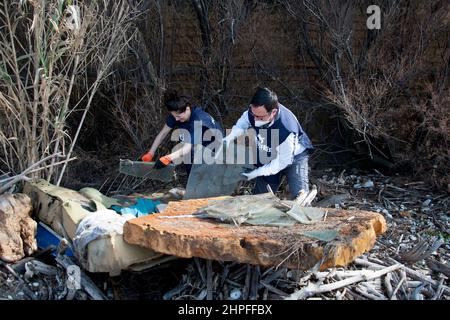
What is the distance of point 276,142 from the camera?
5.16m

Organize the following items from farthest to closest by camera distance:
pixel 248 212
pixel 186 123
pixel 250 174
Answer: pixel 186 123 → pixel 250 174 → pixel 248 212

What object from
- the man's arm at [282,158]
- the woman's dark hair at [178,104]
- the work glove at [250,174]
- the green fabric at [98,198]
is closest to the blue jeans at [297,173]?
the man's arm at [282,158]

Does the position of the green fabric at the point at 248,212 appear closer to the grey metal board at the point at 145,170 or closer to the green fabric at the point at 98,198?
the green fabric at the point at 98,198

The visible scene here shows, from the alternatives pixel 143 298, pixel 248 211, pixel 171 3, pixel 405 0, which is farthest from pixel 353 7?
pixel 143 298

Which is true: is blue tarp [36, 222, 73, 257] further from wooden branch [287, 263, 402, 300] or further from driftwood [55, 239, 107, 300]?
wooden branch [287, 263, 402, 300]

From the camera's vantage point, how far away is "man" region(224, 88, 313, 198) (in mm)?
4943

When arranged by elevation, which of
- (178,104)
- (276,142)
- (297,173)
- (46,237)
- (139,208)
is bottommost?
(46,237)

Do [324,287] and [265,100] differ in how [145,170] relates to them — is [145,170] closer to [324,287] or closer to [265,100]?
[265,100]

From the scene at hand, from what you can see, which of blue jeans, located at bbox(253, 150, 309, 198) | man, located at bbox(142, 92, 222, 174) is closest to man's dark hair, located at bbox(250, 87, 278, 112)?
blue jeans, located at bbox(253, 150, 309, 198)

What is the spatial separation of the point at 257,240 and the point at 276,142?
5.01ft

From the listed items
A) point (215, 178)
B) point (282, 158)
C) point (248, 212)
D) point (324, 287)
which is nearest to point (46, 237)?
point (215, 178)

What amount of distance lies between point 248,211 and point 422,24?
374 cm

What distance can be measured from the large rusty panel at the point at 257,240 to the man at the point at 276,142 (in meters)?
0.89

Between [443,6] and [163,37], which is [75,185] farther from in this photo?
[443,6]
